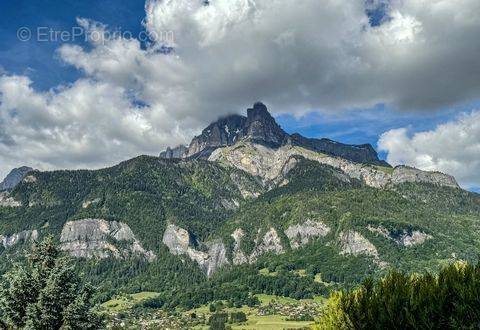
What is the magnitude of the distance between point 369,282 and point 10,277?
38.5 metres

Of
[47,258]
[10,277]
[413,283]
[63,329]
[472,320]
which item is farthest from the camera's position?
[47,258]

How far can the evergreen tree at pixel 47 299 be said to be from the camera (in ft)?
167

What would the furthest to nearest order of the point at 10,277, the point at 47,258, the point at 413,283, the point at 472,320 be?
1. the point at 47,258
2. the point at 10,277
3. the point at 413,283
4. the point at 472,320

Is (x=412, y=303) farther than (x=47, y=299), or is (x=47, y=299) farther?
(x=47, y=299)

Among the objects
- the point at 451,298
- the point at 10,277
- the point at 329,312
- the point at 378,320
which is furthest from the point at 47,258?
the point at 451,298

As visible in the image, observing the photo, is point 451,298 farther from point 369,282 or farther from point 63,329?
point 63,329

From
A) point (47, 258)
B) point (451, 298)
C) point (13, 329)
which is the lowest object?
point (13, 329)

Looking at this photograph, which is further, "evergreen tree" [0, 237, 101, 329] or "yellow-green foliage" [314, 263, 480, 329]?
"evergreen tree" [0, 237, 101, 329]

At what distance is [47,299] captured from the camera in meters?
52.2

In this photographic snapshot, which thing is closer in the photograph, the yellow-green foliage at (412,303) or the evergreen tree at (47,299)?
the yellow-green foliage at (412,303)

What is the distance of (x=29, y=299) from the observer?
54.2 m

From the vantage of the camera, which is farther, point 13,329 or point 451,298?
point 13,329

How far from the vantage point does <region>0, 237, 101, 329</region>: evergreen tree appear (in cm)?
5100

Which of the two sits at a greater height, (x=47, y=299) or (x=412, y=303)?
(x=412, y=303)
